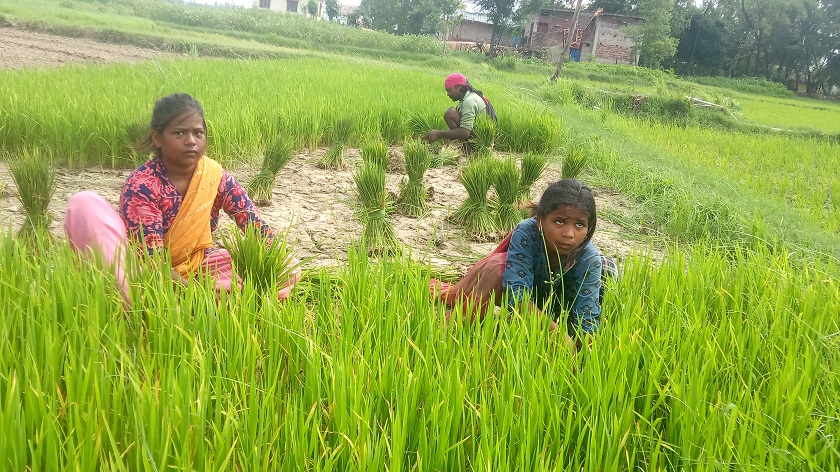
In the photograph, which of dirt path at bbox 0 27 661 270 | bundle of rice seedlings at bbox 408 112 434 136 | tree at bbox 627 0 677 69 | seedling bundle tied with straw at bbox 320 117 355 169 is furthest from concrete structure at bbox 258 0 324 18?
dirt path at bbox 0 27 661 270

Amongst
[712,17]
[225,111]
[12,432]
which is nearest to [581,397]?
[12,432]

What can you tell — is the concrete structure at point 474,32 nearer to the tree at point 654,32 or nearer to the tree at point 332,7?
the tree at point 332,7

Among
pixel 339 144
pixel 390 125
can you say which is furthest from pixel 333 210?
pixel 390 125

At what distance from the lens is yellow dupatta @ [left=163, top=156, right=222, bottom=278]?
2.36m

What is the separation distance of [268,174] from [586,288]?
8.00 ft

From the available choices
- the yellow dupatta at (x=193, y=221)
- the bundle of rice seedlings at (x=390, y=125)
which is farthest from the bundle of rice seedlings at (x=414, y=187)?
the bundle of rice seedlings at (x=390, y=125)

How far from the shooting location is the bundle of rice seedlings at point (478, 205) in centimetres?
365

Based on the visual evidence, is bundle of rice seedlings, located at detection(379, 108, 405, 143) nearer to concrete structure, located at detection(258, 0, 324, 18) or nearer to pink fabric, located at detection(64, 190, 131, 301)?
pink fabric, located at detection(64, 190, 131, 301)

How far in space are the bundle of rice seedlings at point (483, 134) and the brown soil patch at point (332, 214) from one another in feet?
3.21

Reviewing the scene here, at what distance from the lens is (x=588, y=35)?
3038 cm

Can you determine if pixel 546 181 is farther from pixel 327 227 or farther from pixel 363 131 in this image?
pixel 327 227

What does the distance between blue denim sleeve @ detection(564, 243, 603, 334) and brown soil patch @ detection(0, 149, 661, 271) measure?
57 cm

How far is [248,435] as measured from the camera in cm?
114

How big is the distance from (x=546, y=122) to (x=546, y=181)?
132 cm
